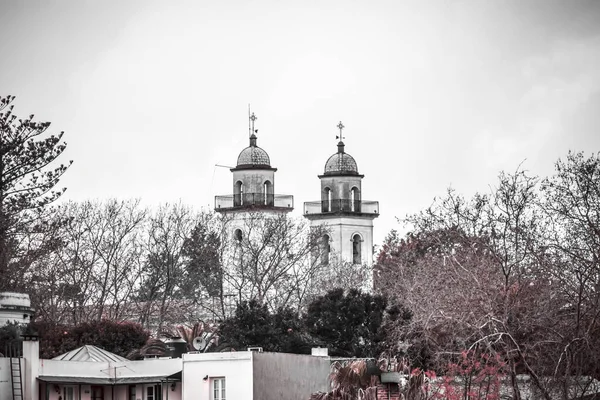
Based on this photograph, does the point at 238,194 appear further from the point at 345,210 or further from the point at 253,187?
the point at 345,210

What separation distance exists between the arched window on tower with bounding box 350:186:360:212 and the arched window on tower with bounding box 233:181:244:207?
7324 millimetres

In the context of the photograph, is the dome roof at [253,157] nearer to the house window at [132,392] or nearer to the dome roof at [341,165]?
the dome roof at [341,165]

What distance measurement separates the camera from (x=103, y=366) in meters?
45.8

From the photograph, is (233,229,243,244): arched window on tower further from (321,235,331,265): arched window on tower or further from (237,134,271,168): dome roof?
(237,134,271,168): dome roof

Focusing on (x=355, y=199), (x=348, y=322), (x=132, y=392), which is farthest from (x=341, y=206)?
(x=132, y=392)

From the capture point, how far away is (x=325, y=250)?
91.5 m

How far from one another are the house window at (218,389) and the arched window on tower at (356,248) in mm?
52534

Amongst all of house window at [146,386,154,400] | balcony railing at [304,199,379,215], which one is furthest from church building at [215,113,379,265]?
house window at [146,386,154,400]

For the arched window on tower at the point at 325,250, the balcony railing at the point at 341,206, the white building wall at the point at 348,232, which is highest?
the balcony railing at the point at 341,206

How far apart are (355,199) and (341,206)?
1.58 meters

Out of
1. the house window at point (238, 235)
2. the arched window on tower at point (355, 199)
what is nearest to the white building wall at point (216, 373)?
the house window at point (238, 235)

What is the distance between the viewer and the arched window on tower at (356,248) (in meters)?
96.2

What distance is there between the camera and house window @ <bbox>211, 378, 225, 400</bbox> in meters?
43.0

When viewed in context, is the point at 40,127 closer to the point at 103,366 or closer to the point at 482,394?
the point at 103,366
